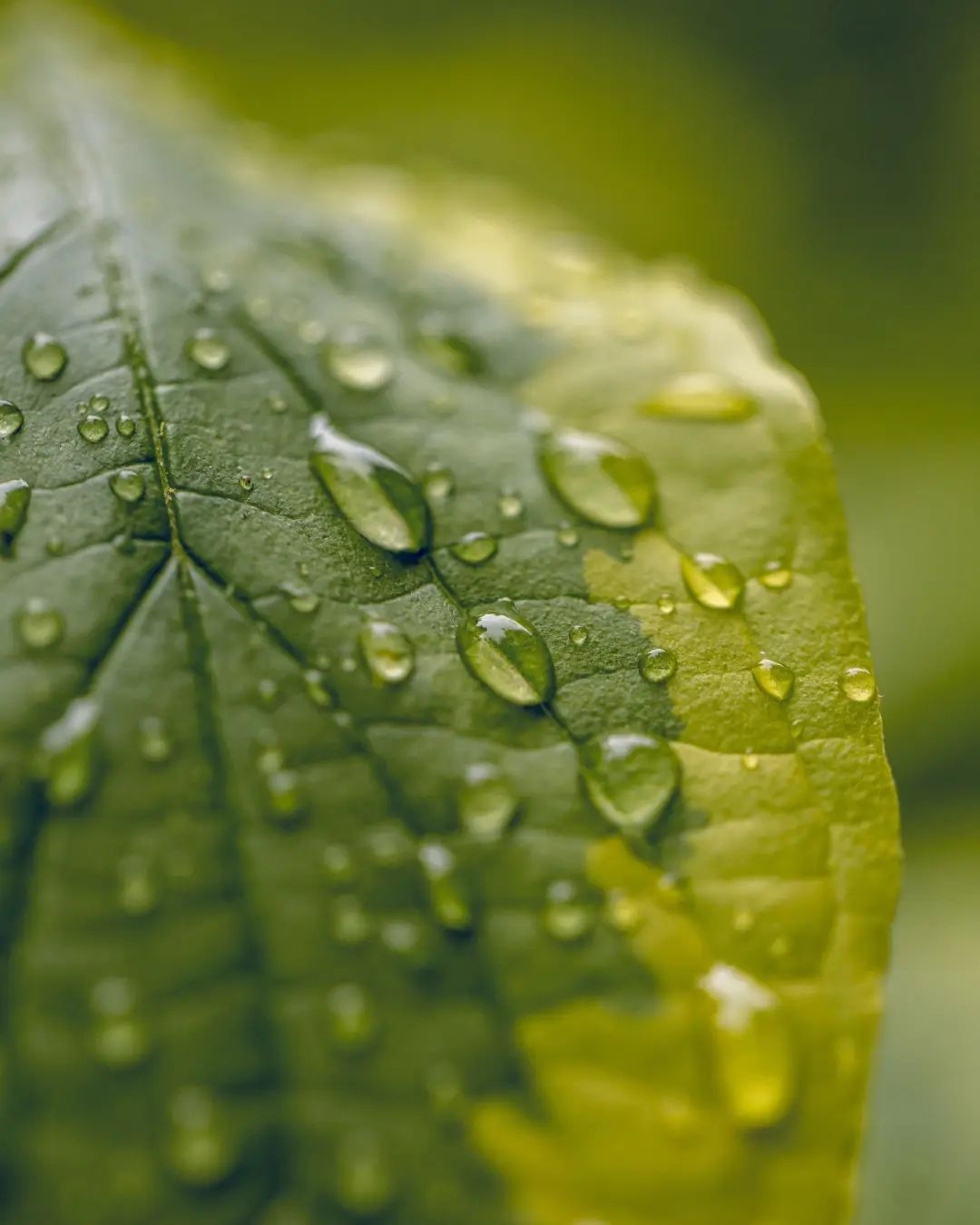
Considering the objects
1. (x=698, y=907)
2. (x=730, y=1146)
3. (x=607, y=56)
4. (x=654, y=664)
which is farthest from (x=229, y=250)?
(x=607, y=56)

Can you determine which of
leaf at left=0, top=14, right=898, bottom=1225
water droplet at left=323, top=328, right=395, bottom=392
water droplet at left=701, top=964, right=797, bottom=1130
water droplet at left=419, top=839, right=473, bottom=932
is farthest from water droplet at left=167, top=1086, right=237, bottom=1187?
water droplet at left=323, top=328, right=395, bottom=392

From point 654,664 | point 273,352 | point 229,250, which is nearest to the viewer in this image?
point 654,664

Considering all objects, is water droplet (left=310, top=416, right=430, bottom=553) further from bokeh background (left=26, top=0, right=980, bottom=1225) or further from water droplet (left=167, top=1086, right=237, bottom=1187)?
bokeh background (left=26, top=0, right=980, bottom=1225)

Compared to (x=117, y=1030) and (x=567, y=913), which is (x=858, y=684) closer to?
(x=567, y=913)

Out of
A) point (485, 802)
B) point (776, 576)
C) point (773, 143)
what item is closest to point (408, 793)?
point (485, 802)

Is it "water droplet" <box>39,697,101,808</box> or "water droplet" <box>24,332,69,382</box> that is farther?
"water droplet" <box>24,332,69,382</box>

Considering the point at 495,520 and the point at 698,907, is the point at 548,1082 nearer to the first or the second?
the point at 698,907
